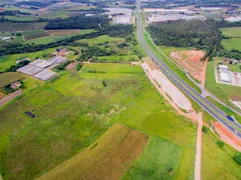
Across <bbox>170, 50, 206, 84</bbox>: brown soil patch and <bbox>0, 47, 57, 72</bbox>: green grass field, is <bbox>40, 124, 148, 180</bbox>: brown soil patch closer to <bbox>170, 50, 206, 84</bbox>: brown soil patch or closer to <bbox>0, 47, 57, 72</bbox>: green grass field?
<bbox>170, 50, 206, 84</bbox>: brown soil patch

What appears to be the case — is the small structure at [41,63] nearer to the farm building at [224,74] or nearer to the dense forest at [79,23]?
the dense forest at [79,23]

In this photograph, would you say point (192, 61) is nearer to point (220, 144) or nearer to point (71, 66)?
point (220, 144)

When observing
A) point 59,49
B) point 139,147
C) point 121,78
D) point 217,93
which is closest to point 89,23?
point 59,49

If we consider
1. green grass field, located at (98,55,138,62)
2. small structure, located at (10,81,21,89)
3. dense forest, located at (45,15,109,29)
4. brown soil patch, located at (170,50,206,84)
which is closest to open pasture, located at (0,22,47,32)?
dense forest, located at (45,15,109,29)

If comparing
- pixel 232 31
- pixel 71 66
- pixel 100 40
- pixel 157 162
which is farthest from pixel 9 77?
pixel 232 31

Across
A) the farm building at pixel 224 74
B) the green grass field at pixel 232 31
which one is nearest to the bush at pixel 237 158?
the farm building at pixel 224 74

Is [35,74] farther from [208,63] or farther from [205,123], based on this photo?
[208,63]
